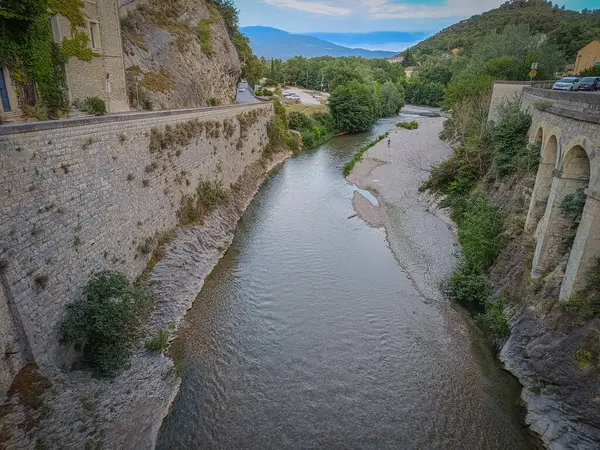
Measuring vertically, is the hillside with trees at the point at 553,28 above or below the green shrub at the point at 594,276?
above

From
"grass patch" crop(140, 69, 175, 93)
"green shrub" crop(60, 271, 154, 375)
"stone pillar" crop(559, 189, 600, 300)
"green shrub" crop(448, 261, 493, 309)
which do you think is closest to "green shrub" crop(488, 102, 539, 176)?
"green shrub" crop(448, 261, 493, 309)

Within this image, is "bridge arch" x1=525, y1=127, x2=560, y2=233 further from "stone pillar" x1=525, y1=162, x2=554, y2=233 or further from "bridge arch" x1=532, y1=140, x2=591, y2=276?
"bridge arch" x1=532, y1=140, x2=591, y2=276

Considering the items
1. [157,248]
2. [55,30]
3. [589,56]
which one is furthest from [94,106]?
[589,56]

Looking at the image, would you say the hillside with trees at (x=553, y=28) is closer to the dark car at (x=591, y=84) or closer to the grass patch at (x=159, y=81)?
the dark car at (x=591, y=84)

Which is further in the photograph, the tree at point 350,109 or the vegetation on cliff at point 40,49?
the tree at point 350,109

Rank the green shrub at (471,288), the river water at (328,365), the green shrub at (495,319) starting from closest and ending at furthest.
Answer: the river water at (328,365)
the green shrub at (495,319)
the green shrub at (471,288)

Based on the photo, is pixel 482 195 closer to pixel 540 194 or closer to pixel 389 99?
pixel 540 194

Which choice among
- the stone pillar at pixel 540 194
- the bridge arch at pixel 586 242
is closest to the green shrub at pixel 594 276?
the bridge arch at pixel 586 242
